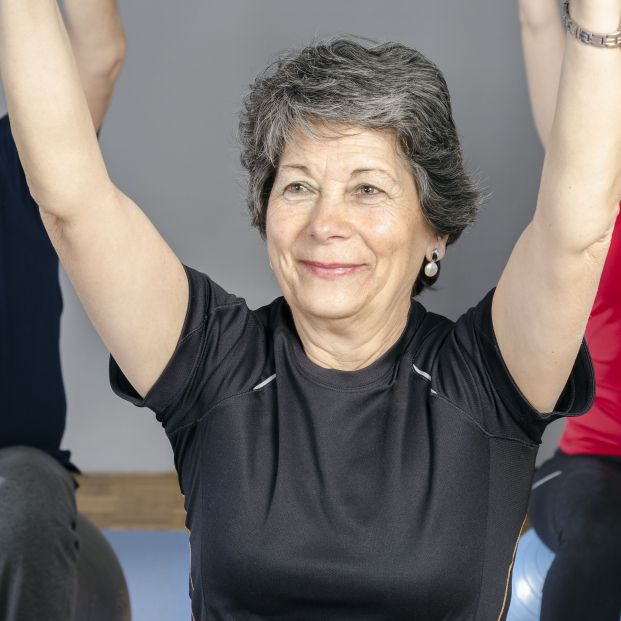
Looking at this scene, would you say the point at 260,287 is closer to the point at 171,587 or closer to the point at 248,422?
the point at 171,587

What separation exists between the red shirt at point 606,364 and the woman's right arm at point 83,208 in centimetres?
132

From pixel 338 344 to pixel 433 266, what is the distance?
266mm

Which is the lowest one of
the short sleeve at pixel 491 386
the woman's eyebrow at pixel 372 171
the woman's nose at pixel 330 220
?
the short sleeve at pixel 491 386

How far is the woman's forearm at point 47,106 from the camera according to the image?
165 centimetres

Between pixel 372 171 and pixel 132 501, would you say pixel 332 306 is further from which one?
pixel 132 501

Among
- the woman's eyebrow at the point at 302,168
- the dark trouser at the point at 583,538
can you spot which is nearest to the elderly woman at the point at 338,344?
the woman's eyebrow at the point at 302,168

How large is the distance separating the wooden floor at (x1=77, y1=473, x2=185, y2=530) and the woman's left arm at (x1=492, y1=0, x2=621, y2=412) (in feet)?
10.2

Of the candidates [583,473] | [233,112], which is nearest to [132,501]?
[233,112]

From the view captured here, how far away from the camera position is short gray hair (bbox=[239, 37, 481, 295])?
1.97 meters

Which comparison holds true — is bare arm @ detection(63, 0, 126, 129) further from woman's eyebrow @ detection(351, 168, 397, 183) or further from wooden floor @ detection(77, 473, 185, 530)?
wooden floor @ detection(77, 473, 185, 530)

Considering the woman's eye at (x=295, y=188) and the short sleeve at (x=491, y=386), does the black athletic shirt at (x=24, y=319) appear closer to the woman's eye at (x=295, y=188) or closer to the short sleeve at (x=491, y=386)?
the woman's eye at (x=295, y=188)

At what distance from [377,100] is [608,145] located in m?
0.50

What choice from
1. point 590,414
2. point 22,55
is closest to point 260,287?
point 590,414

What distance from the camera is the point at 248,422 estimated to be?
196 cm
